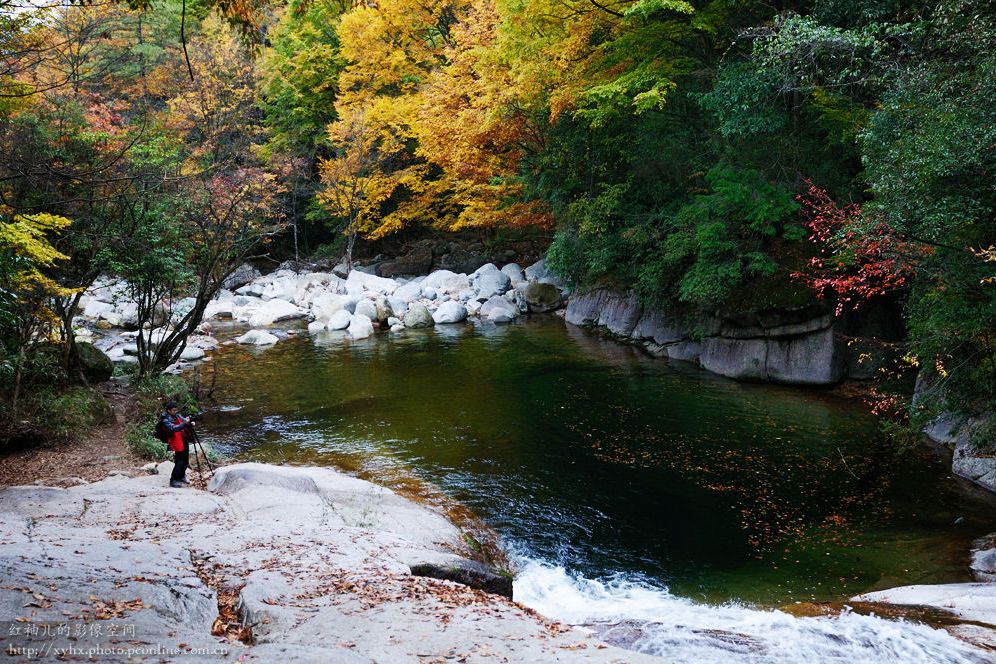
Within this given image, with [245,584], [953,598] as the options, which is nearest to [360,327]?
[245,584]

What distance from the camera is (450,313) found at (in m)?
26.0

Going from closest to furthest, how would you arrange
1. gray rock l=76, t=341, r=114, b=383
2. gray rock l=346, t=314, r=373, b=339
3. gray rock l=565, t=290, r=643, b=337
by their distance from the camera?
gray rock l=76, t=341, r=114, b=383, gray rock l=565, t=290, r=643, b=337, gray rock l=346, t=314, r=373, b=339

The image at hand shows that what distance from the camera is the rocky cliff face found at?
15039mm

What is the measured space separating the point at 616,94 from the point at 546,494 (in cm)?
1209

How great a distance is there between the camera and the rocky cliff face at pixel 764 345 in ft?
49.3

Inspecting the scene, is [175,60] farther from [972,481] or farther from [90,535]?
[972,481]

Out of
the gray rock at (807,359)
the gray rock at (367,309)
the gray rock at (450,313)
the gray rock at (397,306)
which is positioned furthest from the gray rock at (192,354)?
the gray rock at (807,359)

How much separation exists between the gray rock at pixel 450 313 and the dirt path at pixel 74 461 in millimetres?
15223

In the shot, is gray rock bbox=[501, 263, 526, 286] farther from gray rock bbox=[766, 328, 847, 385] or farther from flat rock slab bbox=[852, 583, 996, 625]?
flat rock slab bbox=[852, 583, 996, 625]

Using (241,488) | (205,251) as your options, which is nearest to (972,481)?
(241,488)

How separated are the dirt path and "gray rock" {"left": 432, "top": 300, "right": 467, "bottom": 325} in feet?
49.9

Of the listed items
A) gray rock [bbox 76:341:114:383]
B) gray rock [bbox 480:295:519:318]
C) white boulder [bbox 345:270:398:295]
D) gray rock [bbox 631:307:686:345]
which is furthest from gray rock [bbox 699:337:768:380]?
white boulder [bbox 345:270:398:295]

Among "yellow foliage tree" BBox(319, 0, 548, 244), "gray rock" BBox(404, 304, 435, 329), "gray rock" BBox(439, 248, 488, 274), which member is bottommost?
"gray rock" BBox(404, 304, 435, 329)

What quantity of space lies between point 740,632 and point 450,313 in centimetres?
2086
